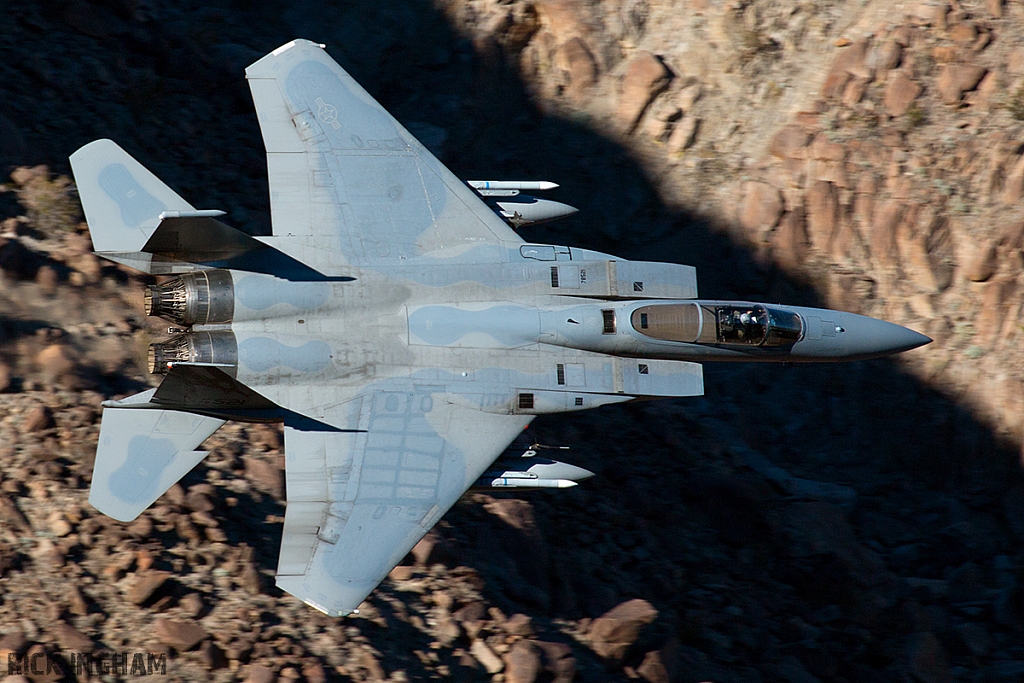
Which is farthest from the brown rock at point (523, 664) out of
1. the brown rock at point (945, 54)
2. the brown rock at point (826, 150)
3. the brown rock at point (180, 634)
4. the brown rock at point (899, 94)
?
the brown rock at point (945, 54)

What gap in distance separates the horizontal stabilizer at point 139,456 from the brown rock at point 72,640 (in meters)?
1.24

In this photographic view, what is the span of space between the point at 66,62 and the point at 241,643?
10.3 metres

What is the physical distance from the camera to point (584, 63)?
1766 centimetres

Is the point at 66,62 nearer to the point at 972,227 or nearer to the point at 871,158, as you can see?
the point at 871,158

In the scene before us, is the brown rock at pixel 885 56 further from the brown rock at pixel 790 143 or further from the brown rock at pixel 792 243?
the brown rock at pixel 792 243

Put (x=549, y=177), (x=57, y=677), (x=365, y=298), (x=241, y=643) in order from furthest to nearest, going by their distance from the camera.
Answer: (x=549, y=177), (x=365, y=298), (x=241, y=643), (x=57, y=677)

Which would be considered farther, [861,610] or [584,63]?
[584,63]

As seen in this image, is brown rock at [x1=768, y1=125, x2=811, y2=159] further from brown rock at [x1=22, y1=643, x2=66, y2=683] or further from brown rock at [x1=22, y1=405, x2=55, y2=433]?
brown rock at [x1=22, y1=643, x2=66, y2=683]

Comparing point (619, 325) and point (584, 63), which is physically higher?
point (584, 63)

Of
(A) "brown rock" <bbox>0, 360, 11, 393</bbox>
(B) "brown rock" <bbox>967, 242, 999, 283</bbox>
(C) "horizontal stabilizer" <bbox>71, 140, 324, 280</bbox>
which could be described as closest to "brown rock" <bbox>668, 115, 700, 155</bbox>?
(B) "brown rock" <bbox>967, 242, 999, 283</bbox>

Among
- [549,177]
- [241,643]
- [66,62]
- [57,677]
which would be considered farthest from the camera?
[549,177]

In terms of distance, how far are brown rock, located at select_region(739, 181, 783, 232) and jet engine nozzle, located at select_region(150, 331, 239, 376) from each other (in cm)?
944

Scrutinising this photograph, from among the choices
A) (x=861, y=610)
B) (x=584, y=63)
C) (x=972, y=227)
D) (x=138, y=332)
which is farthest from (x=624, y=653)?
(x=584, y=63)

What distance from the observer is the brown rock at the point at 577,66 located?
57.9 feet
